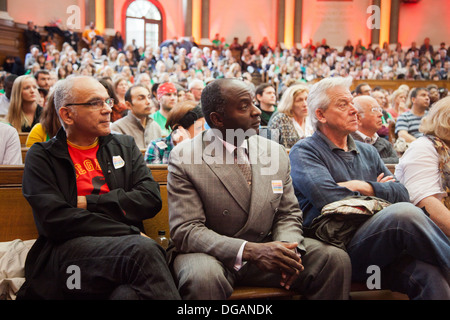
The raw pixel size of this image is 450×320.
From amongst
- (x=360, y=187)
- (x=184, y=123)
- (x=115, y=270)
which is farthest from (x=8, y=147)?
(x=360, y=187)

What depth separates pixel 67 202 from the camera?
1.80 metres

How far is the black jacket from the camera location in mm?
1701

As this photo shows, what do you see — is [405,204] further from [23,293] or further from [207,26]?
[207,26]

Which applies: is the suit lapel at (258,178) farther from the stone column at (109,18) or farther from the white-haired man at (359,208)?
the stone column at (109,18)

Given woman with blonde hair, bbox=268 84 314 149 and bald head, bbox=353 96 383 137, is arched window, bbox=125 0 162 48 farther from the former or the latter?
bald head, bbox=353 96 383 137

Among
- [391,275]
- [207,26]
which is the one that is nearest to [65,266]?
[391,275]

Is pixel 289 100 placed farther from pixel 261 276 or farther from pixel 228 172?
pixel 261 276

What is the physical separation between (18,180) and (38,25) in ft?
42.9

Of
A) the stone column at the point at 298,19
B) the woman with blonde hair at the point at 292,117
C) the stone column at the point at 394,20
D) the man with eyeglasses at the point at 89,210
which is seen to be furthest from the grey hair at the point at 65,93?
the stone column at the point at 394,20

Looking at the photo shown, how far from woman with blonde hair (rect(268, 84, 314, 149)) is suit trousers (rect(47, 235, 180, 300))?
233 centimetres

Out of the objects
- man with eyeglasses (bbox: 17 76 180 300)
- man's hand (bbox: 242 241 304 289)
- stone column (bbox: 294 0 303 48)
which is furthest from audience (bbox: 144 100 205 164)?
stone column (bbox: 294 0 303 48)

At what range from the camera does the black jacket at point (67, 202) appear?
1.70 m

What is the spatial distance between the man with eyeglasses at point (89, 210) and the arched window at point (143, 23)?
14.2 m

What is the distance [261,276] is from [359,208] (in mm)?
515
